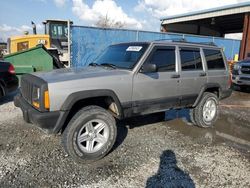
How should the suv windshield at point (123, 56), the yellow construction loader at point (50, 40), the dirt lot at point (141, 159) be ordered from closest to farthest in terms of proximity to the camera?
the dirt lot at point (141, 159) → the suv windshield at point (123, 56) → the yellow construction loader at point (50, 40)

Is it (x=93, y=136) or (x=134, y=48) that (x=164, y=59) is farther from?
(x=93, y=136)

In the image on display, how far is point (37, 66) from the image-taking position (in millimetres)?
7391

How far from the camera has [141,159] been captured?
3707 mm

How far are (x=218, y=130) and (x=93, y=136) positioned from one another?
3.19 m

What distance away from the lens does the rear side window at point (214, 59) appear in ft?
17.0

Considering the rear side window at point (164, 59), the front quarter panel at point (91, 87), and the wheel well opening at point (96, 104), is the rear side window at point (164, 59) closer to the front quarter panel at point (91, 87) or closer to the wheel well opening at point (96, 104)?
the front quarter panel at point (91, 87)

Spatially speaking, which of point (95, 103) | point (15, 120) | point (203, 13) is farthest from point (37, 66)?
point (203, 13)

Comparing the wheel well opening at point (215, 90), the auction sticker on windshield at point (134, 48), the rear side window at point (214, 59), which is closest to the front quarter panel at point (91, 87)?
the auction sticker on windshield at point (134, 48)

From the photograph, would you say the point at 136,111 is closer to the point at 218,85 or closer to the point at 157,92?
the point at 157,92

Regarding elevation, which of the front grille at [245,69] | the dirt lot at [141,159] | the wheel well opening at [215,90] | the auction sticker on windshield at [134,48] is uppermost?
the auction sticker on windshield at [134,48]

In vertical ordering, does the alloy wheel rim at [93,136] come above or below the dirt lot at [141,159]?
above

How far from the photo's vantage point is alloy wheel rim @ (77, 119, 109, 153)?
3.50 meters

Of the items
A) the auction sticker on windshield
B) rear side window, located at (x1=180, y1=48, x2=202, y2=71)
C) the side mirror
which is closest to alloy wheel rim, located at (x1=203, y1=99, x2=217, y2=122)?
rear side window, located at (x1=180, y1=48, x2=202, y2=71)

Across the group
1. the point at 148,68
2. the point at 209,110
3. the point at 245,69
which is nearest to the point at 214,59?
the point at 209,110
